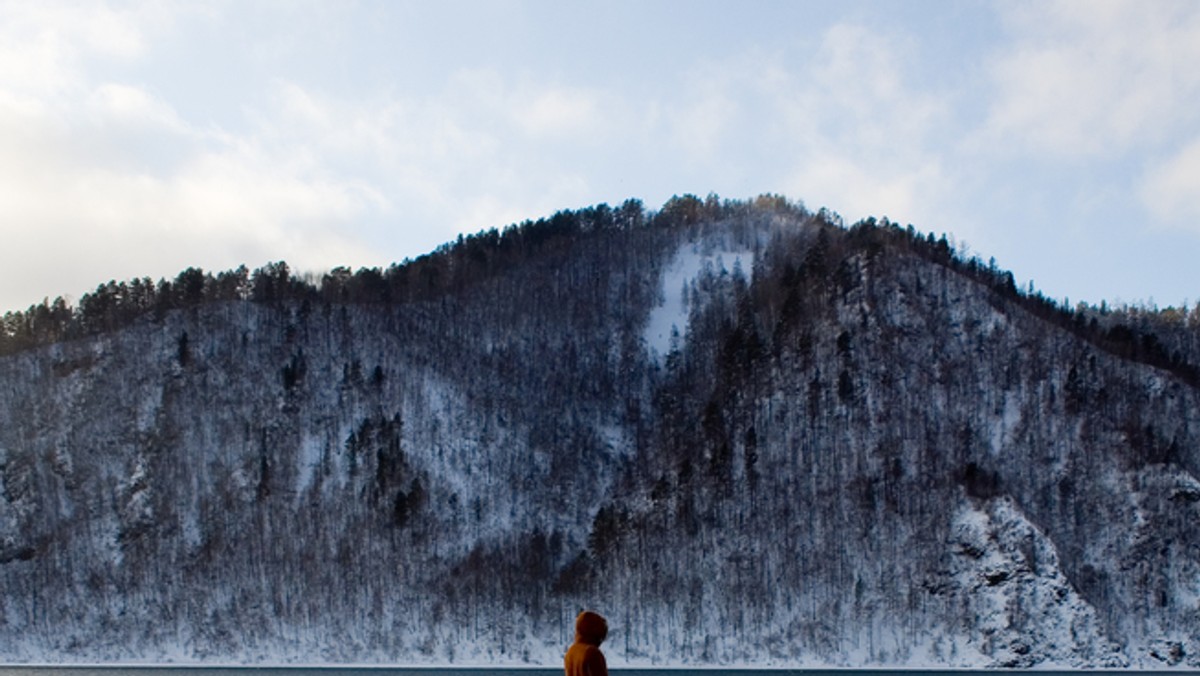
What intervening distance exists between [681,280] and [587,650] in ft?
570

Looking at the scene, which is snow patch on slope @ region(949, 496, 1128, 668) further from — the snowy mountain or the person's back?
the person's back

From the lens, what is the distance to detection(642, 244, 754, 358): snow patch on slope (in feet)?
553

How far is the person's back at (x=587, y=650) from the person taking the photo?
30.3ft

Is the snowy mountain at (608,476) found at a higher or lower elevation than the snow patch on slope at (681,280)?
lower

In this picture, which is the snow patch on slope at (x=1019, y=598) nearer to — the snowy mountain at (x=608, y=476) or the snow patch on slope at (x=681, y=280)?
the snowy mountain at (x=608, y=476)

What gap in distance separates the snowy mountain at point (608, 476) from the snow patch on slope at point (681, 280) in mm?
1499

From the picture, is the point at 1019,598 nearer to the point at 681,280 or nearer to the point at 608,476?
the point at 608,476

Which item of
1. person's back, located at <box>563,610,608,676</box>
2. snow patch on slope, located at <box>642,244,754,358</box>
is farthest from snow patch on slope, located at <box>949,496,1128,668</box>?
person's back, located at <box>563,610,608,676</box>

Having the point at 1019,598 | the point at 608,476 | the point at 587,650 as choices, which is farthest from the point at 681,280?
the point at 587,650

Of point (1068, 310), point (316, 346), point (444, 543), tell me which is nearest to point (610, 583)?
point (444, 543)

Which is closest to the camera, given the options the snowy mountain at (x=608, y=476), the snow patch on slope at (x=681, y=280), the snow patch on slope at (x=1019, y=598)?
the snow patch on slope at (x=1019, y=598)

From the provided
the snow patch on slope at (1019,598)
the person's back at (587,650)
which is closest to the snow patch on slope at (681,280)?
the snow patch on slope at (1019,598)

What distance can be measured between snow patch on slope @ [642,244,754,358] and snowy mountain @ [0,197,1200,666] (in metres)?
1.50

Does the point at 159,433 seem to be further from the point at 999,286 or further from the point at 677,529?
the point at 999,286
